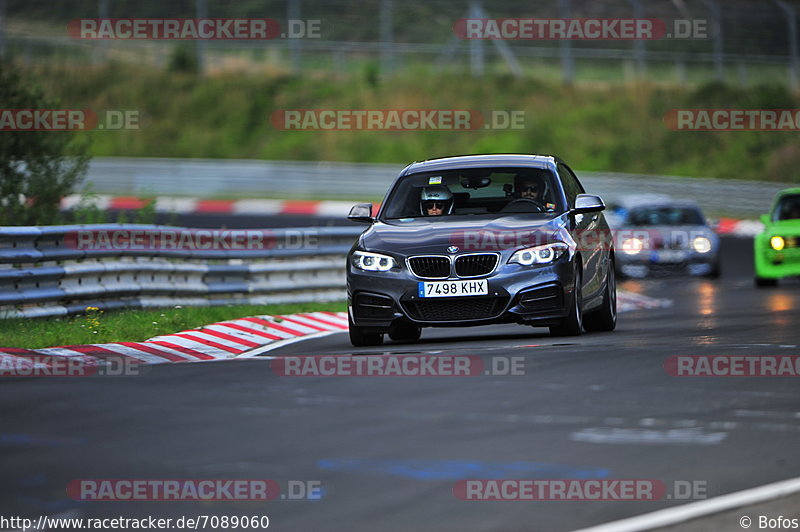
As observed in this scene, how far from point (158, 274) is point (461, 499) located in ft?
35.2

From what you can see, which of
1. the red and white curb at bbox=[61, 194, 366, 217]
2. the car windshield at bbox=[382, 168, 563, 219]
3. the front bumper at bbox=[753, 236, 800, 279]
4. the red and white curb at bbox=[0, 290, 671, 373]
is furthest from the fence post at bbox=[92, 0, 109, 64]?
the car windshield at bbox=[382, 168, 563, 219]

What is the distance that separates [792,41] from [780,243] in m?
22.9

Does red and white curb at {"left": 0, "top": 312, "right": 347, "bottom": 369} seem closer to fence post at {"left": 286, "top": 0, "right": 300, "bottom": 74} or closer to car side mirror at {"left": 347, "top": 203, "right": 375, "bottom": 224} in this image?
car side mirror at {"left": 347, "top": 203, "right": 375, "bottom": 224}

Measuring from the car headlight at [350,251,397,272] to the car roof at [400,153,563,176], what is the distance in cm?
140

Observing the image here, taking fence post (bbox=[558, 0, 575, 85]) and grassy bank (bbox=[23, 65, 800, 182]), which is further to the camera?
grassy bank (bbox=[23, 65, 800, 182])

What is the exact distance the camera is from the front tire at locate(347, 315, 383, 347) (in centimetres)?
1259

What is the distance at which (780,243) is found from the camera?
2109cm

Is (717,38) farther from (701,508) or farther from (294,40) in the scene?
(701,508)

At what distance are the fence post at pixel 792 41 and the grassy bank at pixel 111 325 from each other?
27606mm

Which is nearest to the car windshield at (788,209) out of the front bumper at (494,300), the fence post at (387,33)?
the front bumper at (494,300)

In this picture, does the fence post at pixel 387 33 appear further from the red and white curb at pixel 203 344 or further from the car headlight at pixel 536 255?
the car headlight at pixel 536 255

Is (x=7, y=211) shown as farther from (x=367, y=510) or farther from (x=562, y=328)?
(x=367, y=510)

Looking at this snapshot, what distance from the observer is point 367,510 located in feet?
19.9

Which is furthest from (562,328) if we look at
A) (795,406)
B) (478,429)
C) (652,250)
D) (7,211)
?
(652,250)
